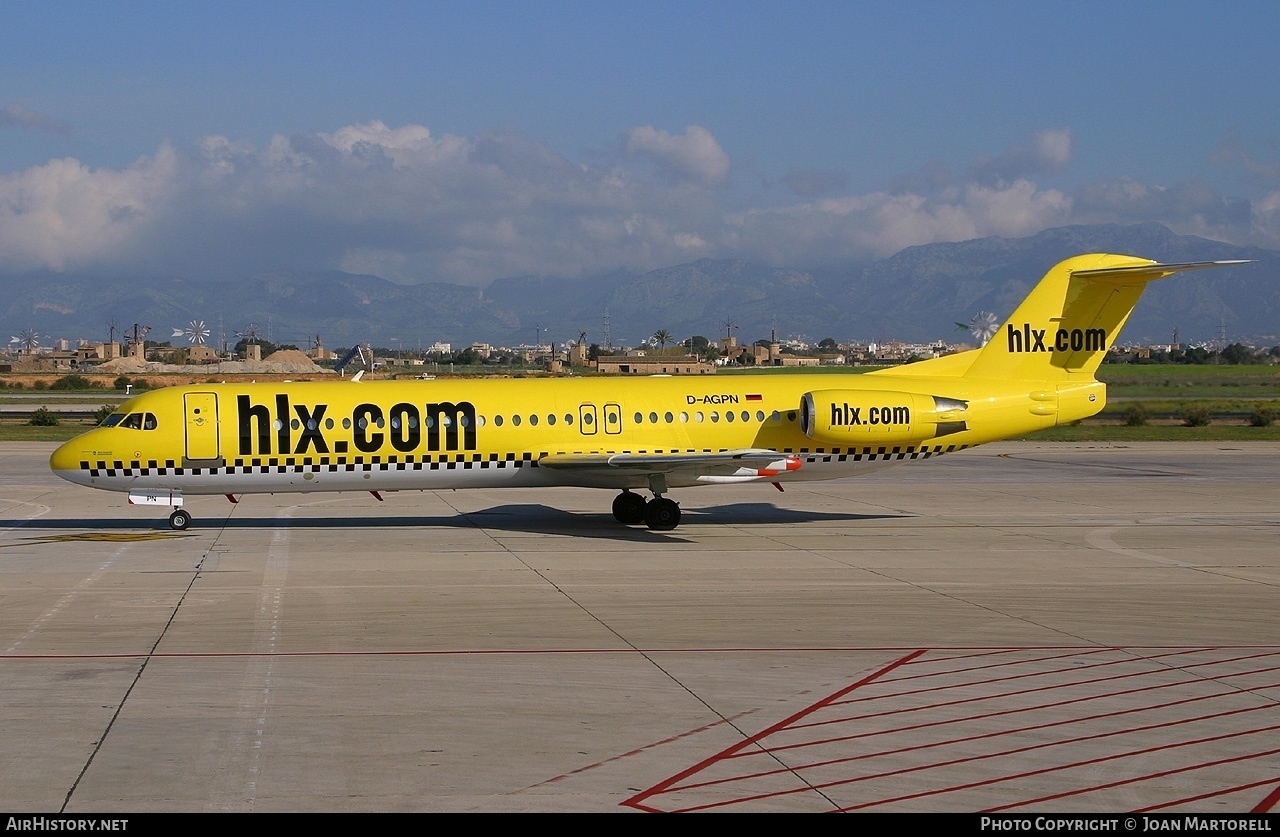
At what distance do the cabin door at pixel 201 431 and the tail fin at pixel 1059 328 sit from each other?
1687cm

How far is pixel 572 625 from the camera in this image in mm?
17203

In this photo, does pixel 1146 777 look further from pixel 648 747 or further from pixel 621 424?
pixel 621 424

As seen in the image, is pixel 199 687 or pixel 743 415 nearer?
pixel 199 687

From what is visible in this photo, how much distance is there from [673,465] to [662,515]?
151cm

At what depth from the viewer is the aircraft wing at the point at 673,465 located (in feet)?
85.9

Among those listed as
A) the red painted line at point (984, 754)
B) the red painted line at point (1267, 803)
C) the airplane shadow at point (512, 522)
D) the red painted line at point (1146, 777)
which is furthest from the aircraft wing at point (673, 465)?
the red painted line at point (1267, 803)

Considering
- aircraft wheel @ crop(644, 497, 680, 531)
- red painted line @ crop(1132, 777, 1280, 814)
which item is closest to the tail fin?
aircraft wheel @ crop(644, 497, 680, 531)

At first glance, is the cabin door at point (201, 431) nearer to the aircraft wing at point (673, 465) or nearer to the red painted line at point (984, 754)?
the aircraft wing at point (673, 465)

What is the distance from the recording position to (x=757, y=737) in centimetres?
1184

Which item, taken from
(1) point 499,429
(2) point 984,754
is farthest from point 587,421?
(2) point 984,754

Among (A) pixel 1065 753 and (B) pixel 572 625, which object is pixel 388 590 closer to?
(B) pixel 572 625

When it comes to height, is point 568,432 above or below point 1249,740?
above
